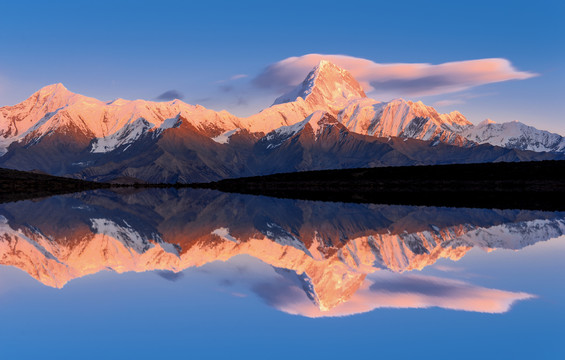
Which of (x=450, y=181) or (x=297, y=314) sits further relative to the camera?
(x=450, y=181)

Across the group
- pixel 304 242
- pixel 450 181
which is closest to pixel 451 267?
pixel 304 242

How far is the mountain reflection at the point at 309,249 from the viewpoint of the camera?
24.9 meters

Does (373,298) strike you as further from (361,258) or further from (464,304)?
(361,258)

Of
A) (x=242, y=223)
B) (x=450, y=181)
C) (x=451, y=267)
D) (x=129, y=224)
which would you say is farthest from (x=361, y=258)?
(x=450, y=181)

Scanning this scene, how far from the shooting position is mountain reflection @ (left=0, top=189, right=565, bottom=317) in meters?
24.9

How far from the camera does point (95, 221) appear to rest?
61.4 meters

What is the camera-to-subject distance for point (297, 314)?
22.4 meters

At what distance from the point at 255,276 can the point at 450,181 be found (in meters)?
162

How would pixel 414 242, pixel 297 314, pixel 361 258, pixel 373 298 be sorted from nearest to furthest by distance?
pixel 297 314 < pixel 373 298 < pixel 361 258 < pixel 414 242

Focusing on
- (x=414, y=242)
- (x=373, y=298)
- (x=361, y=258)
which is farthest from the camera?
(x=414, y=242)

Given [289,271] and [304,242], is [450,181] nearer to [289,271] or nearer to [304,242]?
[304,242]

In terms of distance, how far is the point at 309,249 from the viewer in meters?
40.4

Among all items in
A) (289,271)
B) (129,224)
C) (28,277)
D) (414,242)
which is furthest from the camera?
(129,224)

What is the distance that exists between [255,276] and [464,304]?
1105 cm
